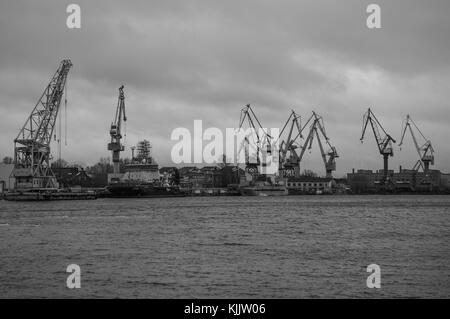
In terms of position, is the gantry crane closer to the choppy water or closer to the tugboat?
the tugboat

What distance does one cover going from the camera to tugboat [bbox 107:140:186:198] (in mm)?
125750

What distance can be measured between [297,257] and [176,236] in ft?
38.2

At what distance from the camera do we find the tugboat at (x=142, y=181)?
126 meters

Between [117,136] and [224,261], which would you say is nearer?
[224,261]

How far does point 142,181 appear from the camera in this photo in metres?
140

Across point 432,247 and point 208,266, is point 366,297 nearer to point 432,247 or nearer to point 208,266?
point 208,266

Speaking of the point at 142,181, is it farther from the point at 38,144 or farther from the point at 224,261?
the point at 224,261

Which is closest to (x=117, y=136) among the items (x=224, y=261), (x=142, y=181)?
(x=142, y=181)

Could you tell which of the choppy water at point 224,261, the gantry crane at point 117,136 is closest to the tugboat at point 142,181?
the gantry crane at point 117,136

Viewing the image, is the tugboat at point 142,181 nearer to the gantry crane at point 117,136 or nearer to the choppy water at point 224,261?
the gantry crane at point 117,136
